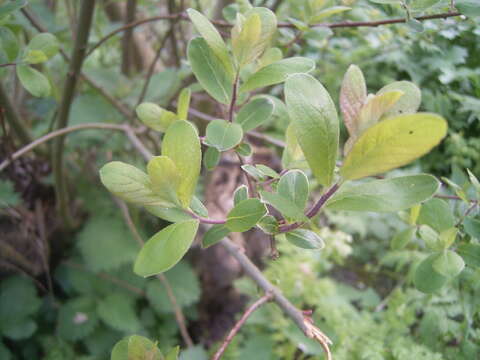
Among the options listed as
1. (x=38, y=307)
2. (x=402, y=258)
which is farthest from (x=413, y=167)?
(x=38, y=307)

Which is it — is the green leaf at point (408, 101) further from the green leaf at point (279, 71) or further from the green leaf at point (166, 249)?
the green leaf at point (166, 249)

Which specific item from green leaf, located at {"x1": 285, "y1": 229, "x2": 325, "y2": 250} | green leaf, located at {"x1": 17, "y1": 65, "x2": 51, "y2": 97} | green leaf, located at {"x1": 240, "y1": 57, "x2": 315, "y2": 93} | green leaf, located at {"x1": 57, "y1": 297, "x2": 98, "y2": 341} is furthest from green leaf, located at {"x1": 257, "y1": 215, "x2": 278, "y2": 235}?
green leaf, located at {"x1": 57, "y1": 297, "x2": 98, "y2": 341}

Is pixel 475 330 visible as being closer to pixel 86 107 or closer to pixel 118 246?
pixel 118 246

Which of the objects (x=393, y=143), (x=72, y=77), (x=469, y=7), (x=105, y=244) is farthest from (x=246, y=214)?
(x=105, y=244)

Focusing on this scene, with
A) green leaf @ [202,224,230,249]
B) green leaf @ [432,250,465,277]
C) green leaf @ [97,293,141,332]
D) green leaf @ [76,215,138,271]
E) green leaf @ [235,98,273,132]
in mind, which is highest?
green leaf @ [235,98,273,132]

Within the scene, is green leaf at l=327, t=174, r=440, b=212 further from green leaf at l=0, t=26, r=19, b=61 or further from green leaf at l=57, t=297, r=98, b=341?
green leaf at l=57, t=297, r=98, b=341

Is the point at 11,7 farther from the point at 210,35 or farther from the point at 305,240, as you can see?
the point at 305,240

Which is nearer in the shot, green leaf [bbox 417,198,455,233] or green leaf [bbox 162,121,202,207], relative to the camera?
green leaf [bbox 162,121,202,207]
